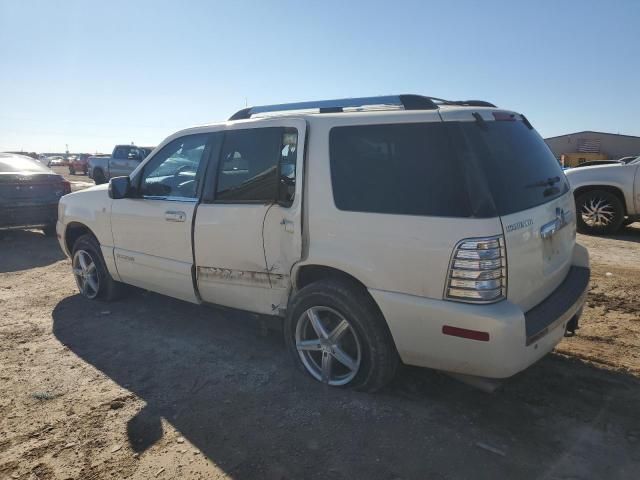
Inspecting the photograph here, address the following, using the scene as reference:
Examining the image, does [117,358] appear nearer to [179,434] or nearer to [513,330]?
[179,434]

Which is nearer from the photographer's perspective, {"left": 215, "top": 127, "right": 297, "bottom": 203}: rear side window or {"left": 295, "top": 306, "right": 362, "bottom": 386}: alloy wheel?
{"left": 295, "top": 306, "right": 362, "bottom": 386}: alloy wheel

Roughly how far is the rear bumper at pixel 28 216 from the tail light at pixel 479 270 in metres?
8.06

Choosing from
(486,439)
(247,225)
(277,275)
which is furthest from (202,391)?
(486,439)

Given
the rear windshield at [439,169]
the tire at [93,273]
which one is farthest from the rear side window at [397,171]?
the tire at [93,273]

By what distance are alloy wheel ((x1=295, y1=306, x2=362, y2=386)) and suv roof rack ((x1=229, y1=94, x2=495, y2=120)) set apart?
56.4 inches

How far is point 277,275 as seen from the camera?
3473 millimetres

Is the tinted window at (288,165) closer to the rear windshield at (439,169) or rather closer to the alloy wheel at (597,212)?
the rear windshield at (439,169)

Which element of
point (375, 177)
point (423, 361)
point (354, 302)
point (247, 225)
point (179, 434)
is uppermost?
point (375, 177)

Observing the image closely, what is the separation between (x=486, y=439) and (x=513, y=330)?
0.68 metres

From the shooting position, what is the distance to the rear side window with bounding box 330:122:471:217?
2658mm

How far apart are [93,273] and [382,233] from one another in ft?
12.3

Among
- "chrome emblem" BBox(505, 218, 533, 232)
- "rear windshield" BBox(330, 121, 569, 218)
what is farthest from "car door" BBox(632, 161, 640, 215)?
"chrome emblem" BBox(505, 218, 533, 232)

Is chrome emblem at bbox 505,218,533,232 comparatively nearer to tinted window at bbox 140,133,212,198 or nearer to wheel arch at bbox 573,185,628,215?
tinted window at bbox 140,133,212,198

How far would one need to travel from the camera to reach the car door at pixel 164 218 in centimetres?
399
